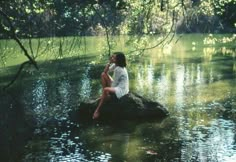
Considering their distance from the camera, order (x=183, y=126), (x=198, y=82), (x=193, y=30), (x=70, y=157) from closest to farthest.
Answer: (x=70, y=157), (x=183, y=126), (x=198, y=82), (x=193, y=30)

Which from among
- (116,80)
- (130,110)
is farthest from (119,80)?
(130,110)

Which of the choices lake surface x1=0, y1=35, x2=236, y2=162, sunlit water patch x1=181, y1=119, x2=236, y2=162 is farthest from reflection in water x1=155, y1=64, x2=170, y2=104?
sunlit water patch x1=181, y1=119, x2=236, y2=162

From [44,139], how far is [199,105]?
23.9 feet

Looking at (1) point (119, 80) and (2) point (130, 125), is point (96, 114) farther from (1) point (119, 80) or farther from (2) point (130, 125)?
(1) point (119, 80)

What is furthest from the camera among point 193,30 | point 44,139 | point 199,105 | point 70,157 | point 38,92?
point 193,30

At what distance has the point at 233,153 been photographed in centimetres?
1136

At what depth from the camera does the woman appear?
14859mm

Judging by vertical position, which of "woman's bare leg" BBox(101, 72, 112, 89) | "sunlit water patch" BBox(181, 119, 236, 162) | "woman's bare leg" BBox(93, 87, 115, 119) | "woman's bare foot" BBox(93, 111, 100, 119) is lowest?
"sunlit water patch" BBox(181, 119, 236, 162)

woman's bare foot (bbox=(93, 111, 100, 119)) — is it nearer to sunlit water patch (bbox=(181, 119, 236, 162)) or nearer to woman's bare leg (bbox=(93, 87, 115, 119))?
woman's bare leg (bbox=(93, 87, 115, 119))

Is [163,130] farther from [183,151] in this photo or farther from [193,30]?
[193,30]

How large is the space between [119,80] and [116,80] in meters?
0.12

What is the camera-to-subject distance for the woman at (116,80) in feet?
48.7

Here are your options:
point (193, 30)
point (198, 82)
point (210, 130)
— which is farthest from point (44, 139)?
point (193, 30)

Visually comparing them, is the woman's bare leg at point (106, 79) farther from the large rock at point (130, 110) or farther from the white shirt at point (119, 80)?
the large rock at point (130, 110)
